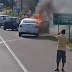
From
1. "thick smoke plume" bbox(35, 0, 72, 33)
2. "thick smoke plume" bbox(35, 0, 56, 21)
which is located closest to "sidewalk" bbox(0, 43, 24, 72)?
"thick smoke plume" bbox(35, 0, 72, 33)

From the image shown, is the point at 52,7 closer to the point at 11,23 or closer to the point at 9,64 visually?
the point at 11,23

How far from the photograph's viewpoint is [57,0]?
38.3 meters

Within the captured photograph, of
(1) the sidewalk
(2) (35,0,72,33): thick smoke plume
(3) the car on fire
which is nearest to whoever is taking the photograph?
(1) the sidewalk

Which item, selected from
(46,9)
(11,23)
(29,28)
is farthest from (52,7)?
(29,28)

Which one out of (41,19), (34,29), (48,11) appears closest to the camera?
(34,29)

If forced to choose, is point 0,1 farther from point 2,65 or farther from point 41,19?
point 2,65

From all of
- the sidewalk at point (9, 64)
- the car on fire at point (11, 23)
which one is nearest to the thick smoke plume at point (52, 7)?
the car on fire at point (11, 23)

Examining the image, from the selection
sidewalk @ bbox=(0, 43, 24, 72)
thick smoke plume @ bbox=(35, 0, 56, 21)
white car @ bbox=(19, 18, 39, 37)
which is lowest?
sidewalk @ bbox=(0, 43, 24, 72)

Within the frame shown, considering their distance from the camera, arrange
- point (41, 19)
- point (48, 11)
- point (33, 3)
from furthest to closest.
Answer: point (33, 3) → point (48, 11) → point (41, 19)

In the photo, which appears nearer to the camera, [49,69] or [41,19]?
[49,69]

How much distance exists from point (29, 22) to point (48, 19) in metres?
5.63

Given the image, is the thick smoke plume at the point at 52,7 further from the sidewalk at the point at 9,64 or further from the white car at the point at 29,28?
the sidewalk at the point at 9,64

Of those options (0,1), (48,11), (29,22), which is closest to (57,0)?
(48,11)

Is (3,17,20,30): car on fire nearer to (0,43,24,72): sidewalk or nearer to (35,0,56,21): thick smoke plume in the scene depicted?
(35,0,56,21): thick smoke plume
